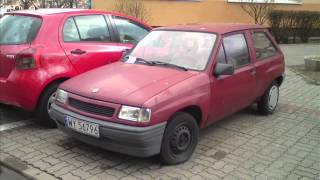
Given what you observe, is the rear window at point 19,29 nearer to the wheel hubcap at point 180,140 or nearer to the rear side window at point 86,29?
the rear side window at point 86,29

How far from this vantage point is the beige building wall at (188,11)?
15.9m

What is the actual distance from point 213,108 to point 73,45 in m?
2.27

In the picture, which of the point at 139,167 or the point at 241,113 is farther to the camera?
the point at 241,113

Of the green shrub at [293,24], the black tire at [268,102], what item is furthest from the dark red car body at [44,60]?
the green shrub at [293,24]

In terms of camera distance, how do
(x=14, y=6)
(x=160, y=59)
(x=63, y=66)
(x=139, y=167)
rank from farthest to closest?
1. (x=14, y=6)
2. (x=63, y=66)
3. (x=160, y=59)
4. (x=139, y=167)

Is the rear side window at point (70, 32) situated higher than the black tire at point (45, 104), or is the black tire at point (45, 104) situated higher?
the rear side window at point (70, 32)

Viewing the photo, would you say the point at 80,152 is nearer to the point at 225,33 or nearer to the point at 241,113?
the point at 225,33

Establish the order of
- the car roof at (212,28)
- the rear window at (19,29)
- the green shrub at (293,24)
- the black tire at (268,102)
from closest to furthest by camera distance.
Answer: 1. the car roof at (212,28)
2. the rear window at (19,29)
3. the black tire at (268,102)
4. the green shrub at (293,24)

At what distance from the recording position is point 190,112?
5.15 meters

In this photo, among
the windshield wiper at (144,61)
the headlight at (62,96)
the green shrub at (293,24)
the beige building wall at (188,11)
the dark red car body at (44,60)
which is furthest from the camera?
the green shrub at (293,24)

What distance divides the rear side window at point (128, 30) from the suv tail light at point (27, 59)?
1.76 m

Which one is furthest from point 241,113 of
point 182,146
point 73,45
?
point 73,45

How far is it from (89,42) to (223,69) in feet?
7.52

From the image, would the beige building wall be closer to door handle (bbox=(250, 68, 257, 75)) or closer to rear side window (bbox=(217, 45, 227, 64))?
door handle (bbox=(250, 68, 257, 75))
